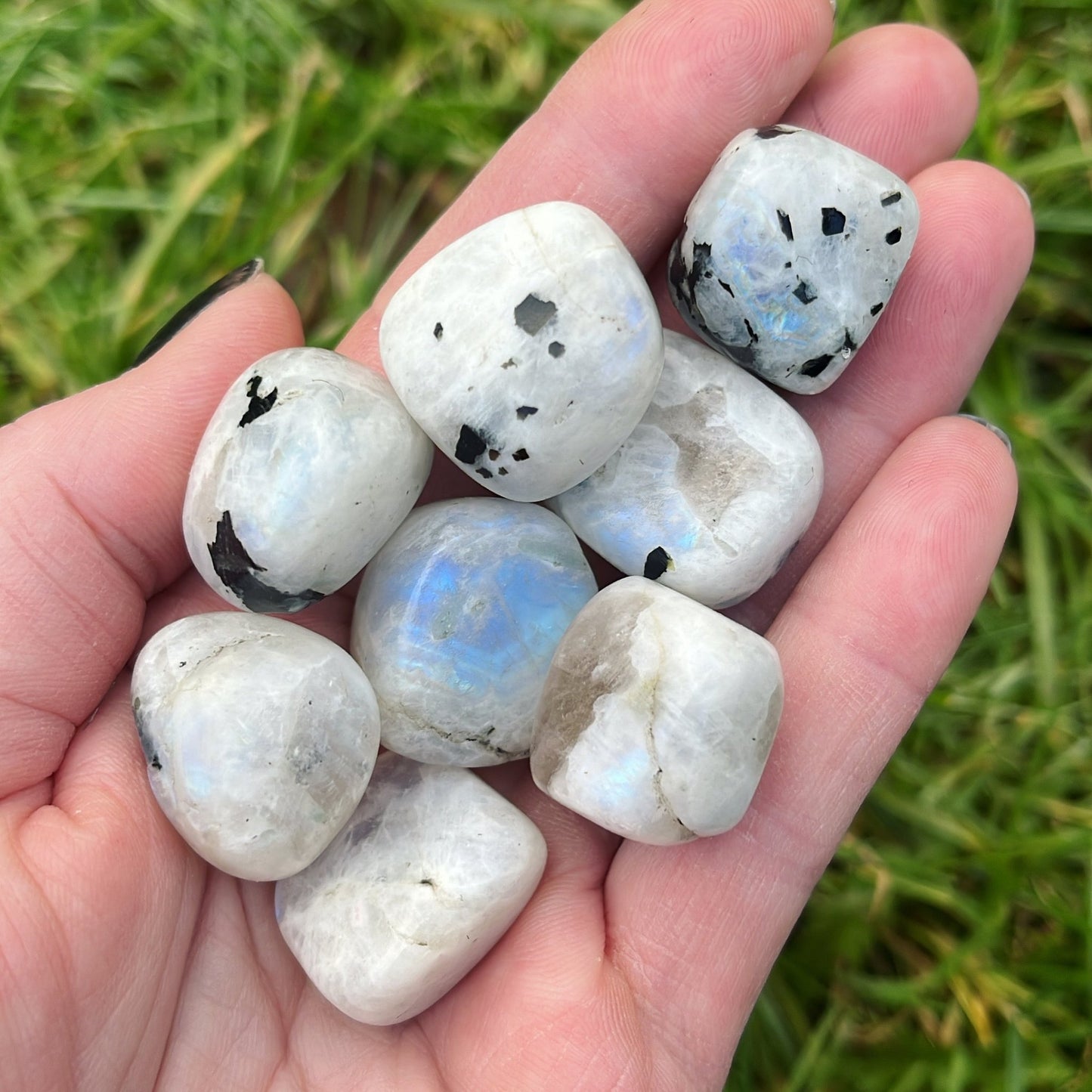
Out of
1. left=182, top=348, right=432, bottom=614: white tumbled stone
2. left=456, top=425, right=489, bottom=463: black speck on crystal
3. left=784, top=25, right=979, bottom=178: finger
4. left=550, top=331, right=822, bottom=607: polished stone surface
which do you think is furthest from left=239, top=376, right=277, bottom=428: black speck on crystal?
left=784, top=25, right=979, bottom=178: finger

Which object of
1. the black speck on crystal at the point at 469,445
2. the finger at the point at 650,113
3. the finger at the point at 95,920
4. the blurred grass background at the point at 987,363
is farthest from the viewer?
the blurred grass background at the point at 987,363

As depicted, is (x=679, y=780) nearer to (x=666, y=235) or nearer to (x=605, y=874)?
(x=605, y=874)

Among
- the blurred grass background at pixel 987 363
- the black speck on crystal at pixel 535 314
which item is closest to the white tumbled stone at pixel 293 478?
the black speck on crystal at pixel 535 314

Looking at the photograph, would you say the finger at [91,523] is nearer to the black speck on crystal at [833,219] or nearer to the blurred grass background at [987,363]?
the blurred grass background at [987,363]

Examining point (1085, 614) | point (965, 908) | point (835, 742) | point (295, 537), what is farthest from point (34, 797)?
point (1085, 614)

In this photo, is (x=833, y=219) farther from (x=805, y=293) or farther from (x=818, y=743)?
(x=818, y=743)

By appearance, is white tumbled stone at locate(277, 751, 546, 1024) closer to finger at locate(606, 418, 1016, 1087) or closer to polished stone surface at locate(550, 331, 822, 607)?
finger at locate(606, 418, 1016, 1087)

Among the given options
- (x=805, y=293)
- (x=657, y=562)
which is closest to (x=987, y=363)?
(x=805, y=293)

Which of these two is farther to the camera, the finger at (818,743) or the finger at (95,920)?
the finger at (818,743)
